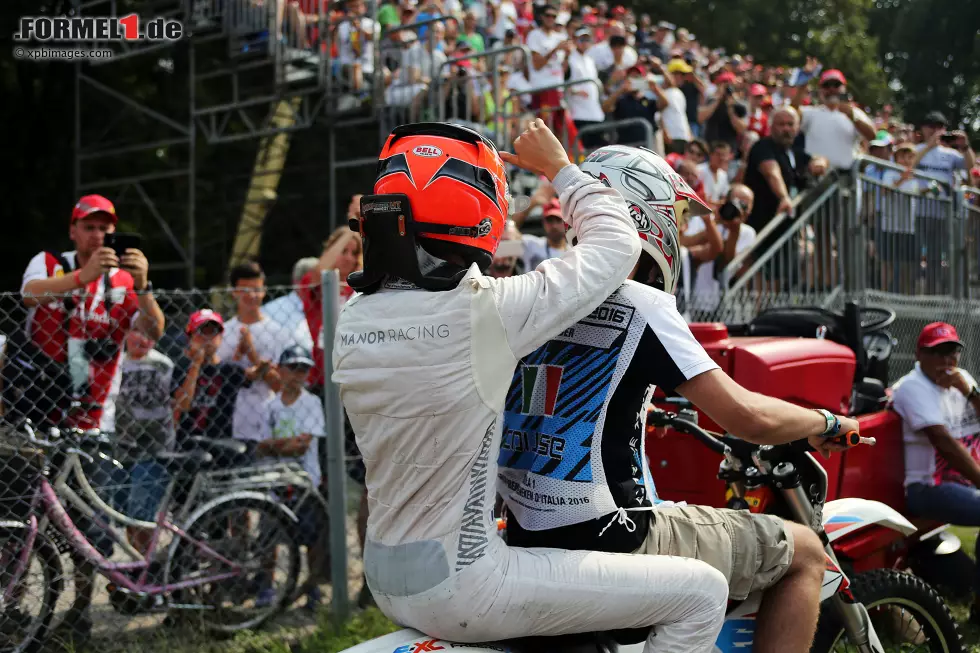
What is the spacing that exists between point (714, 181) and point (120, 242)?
710 centimetres

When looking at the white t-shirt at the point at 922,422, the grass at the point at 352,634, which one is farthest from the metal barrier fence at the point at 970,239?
the grass at the point at 352,634

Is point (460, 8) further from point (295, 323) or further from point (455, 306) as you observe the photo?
point (455, 306)

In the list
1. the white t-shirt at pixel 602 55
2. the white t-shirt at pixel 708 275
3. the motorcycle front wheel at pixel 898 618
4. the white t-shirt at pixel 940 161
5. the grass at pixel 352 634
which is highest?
the white t-shirt at pixel 602 55

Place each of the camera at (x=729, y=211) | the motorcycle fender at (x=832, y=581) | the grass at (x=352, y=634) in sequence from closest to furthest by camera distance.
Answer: the motorcycle fender at (x=832, y=581) → the grass at (x=352, y=634) → the camera at (x=729, y=211)

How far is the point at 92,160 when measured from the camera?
617 inches

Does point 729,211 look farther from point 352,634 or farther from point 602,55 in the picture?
point 602,55

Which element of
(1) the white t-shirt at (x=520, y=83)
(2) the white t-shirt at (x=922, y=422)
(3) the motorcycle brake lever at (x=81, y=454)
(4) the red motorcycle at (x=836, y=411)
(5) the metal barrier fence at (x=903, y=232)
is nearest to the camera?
(4) the red motorcycle at (x=836, y=411)

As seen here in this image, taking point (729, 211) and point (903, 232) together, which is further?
point (903, 232)

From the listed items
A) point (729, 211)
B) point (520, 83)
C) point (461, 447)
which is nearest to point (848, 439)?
point (461, 447)

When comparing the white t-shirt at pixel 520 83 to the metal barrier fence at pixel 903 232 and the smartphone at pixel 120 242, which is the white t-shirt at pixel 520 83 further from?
the smartphone at pixel 120 242

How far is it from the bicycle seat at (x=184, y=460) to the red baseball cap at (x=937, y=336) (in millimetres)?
3810

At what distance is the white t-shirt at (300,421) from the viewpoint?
579cm

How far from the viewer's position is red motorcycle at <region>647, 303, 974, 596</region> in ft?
14.0

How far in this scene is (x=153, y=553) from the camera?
5.15m
